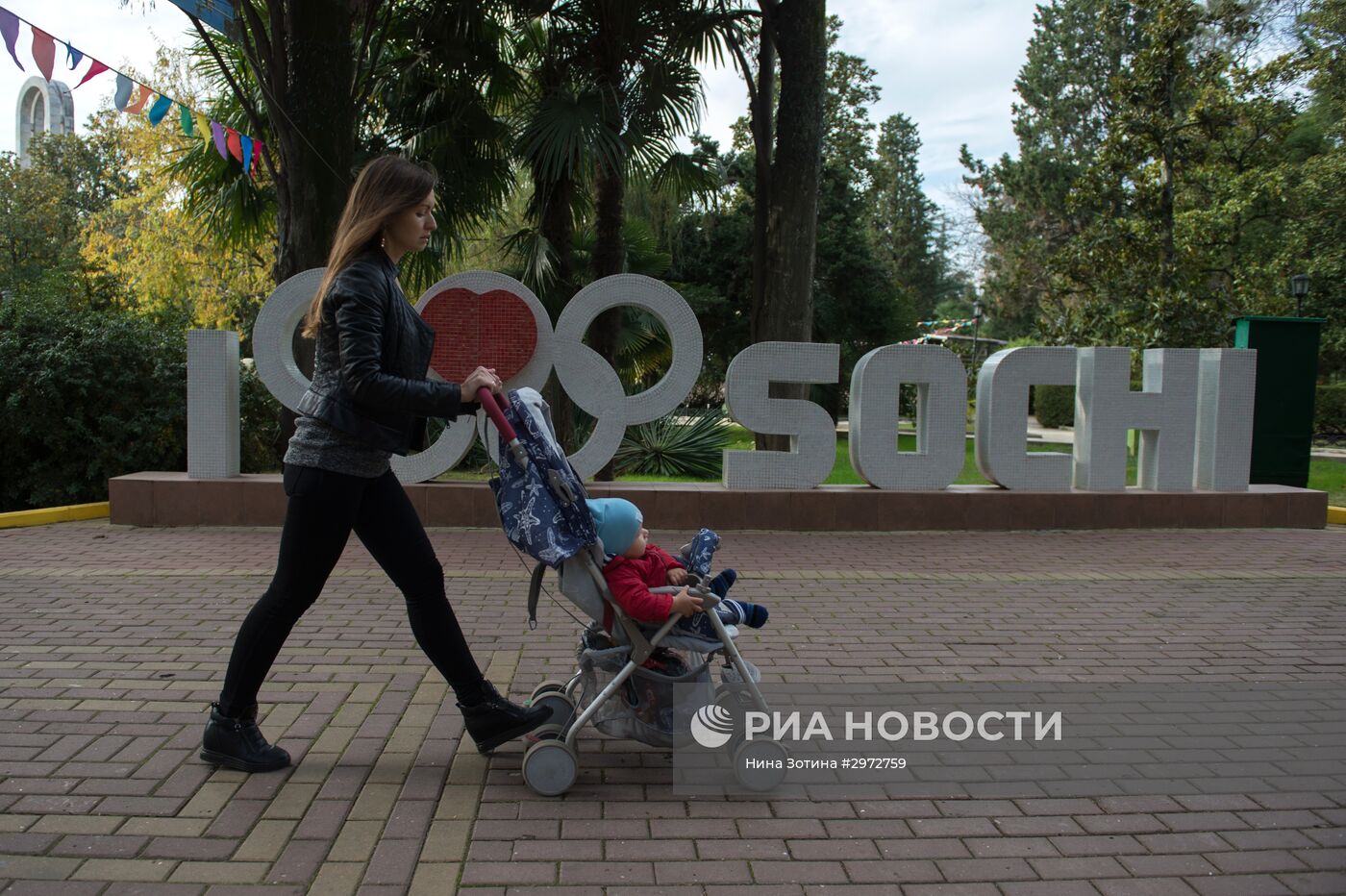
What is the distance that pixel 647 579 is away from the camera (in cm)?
360

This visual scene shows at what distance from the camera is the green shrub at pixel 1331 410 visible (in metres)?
26.2

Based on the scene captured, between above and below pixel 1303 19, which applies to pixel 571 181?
below

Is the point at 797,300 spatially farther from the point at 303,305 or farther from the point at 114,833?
the point at 114,833

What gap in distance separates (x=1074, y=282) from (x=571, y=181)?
437 inches

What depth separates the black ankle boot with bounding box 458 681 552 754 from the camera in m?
3.67

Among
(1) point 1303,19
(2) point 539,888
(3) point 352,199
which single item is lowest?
(2) point 539,888

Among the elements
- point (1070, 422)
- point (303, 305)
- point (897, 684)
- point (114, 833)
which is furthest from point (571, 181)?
point (1070, 422)

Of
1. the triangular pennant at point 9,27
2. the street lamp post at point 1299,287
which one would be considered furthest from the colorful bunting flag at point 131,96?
the street lamp post at point 1299,287

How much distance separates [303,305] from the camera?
28.8 ft

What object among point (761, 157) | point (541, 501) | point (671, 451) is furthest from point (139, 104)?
point (541, 501)

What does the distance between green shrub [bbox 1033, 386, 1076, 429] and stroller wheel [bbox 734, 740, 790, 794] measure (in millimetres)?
30207

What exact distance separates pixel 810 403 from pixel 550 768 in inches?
233

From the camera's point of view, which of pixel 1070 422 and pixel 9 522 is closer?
pixel 9 522

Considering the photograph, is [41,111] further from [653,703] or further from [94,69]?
[653,703]
